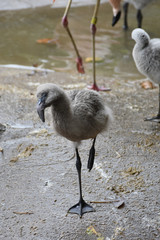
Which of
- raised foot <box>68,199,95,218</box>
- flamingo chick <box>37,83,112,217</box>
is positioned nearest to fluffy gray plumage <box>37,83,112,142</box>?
flamingo chick <box>37,83,112,217</box>

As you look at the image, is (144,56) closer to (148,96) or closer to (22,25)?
(148,96)

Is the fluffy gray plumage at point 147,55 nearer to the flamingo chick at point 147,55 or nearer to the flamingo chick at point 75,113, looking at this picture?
the flamingo chick at point 147,55

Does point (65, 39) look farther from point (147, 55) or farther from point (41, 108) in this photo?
point (41, 108)

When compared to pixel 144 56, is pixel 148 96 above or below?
below

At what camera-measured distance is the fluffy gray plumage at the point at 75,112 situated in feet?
6.91

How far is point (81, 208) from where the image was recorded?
8.52 feet

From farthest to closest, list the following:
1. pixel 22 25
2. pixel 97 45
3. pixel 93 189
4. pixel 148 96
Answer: pixel 22 25
pixel 97 45
pixel 148 96
pixel 93 189

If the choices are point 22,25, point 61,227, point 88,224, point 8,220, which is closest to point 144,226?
point 88,224

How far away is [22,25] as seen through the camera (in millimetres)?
7926

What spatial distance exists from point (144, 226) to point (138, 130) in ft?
4.66

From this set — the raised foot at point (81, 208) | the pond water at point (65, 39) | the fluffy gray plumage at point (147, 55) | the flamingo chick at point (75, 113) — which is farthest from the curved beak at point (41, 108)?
the pond water at point (65, 39)

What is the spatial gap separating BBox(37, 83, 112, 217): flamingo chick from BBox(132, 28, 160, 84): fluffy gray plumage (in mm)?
1263

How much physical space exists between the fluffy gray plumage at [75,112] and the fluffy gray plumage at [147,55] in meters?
1.27

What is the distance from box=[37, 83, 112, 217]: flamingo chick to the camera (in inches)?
81.7
